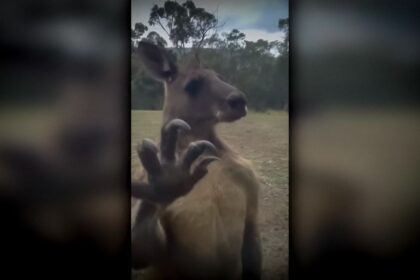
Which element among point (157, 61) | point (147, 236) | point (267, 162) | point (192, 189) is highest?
point (157, 61)

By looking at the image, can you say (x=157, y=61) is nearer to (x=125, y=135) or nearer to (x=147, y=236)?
(x=125, y=135)

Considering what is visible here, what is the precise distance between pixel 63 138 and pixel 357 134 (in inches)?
58.6

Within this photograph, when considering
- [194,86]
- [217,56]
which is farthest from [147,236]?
[217,56]

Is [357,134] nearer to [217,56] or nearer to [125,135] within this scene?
[217,56]

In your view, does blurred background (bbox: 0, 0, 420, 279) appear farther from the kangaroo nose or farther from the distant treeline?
the kangaroo nose

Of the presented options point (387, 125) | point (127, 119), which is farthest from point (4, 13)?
point (387, 125)

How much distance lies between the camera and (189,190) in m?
2.31

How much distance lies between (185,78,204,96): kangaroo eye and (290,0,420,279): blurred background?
47cm

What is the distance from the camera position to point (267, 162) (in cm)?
229

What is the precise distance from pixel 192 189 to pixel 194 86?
0.52 metres

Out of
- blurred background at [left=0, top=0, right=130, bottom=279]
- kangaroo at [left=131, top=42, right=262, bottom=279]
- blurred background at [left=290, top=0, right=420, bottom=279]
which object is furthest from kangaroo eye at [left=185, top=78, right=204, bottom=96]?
blurred background at [left=290, top=0, right=420, bottom=279]

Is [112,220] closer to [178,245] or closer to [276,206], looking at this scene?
[178,245]

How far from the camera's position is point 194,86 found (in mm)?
2307

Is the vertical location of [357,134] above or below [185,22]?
below
